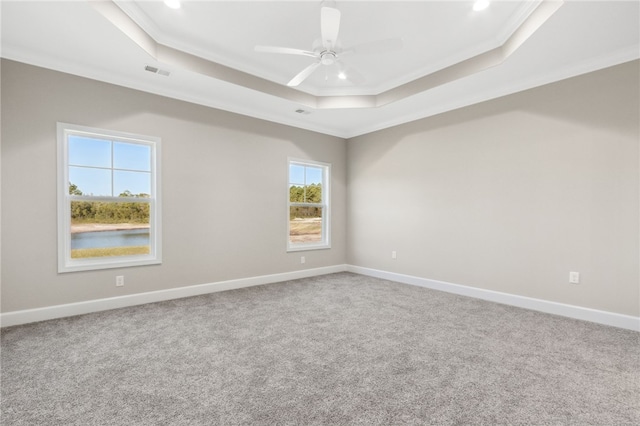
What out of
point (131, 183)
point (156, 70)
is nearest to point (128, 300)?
point (131, 183)

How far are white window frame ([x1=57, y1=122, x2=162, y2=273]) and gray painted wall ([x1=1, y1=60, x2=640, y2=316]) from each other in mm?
83

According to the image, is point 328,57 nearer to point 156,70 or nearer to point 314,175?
point 156,70

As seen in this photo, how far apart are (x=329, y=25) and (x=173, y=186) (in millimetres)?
2790

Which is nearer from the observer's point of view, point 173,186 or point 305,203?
point 173,186

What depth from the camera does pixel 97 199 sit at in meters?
3.36

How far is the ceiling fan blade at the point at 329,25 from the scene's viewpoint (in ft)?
6.99

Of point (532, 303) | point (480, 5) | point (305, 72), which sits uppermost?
point (480, 5)

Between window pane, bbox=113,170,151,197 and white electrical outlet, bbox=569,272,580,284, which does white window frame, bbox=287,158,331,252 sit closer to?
window pane, bbox=113,170,151,197

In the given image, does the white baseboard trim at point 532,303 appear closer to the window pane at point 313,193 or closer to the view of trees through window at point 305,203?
the view of trees through window at point 305,203

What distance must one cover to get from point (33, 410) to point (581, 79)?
5.33m

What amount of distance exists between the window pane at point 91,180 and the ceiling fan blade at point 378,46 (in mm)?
3105

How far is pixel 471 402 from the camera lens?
1.71 meters

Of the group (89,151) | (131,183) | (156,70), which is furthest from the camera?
(131,183)

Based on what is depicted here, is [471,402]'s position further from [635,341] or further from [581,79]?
[581,79]
